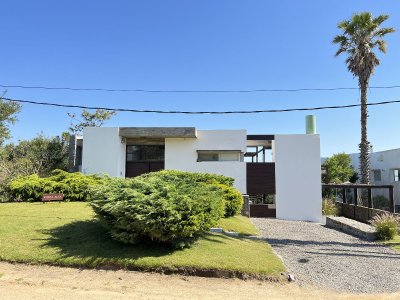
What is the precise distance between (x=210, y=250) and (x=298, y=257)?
9.02ft

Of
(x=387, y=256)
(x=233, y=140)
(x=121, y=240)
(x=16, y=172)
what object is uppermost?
(x=233, y=140)

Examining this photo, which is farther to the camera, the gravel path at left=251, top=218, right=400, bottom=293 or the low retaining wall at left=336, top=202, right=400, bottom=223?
the low retaining wall at left=336, top=202, right=400, bottom=223

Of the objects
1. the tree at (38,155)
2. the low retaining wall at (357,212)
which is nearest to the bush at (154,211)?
the low retaining wall at (357,212)

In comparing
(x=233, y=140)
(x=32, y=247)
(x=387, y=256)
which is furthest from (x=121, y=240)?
(x=233, y=140)

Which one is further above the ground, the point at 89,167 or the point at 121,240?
the point at 89,167

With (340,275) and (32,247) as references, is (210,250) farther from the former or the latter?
(32,247)

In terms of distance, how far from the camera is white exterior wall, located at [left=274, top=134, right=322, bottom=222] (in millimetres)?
20281

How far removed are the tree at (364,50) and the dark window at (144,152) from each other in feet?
43.8

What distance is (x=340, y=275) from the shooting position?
311 inches

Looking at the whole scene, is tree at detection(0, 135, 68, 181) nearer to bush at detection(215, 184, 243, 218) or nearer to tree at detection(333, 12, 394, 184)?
bush at detection(215, 184, 243, 218)

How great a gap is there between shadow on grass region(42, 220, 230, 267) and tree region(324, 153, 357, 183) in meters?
27.8

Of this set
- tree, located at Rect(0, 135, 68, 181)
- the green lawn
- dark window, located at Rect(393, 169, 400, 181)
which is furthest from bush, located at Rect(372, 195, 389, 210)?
tree, located at Rect(0, 135, 68, 181)

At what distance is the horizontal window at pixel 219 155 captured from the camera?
21.3m

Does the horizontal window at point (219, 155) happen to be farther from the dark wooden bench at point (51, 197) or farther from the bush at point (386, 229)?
the bush at point (386, 229)
